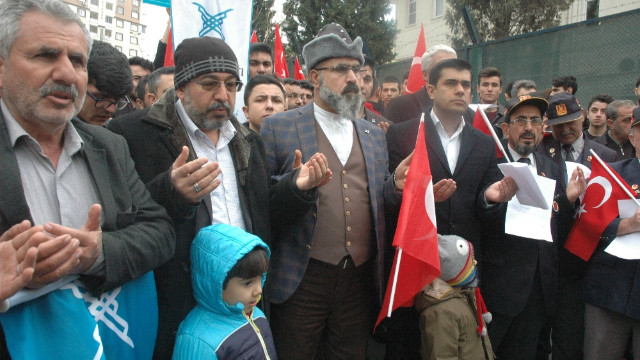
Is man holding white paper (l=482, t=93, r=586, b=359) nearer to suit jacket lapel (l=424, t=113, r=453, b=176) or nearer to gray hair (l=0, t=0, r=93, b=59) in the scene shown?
Answer: suit jacket lapel (l=424, t=113, r=453, b=176)

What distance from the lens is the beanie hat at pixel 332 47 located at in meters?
3.05

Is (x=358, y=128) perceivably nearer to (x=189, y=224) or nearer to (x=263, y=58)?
(x=189, y=224)

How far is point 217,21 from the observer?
3.94 metres


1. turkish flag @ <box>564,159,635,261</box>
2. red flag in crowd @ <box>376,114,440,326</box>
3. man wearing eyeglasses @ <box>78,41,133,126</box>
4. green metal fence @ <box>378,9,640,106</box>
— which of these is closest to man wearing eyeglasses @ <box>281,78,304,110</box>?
red flag in crowd @ <box>376,114,440,326</box>

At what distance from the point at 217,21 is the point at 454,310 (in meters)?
2.86

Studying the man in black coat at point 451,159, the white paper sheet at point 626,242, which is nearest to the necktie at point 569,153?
the white paper sheet at point 626,242

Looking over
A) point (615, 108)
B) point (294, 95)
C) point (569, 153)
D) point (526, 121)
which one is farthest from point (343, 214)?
point (615, 108)

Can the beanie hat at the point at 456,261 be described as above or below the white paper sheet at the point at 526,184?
below

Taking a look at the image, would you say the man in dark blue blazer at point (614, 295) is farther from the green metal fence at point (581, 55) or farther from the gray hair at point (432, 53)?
the green metal fence at point (581, 55)

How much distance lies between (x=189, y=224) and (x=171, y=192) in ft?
1.02

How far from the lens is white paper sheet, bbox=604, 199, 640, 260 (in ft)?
10.3

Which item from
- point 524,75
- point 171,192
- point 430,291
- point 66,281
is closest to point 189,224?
point 171,192

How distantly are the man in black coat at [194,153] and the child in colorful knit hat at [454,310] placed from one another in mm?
1163

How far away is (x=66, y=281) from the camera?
1597 mm
